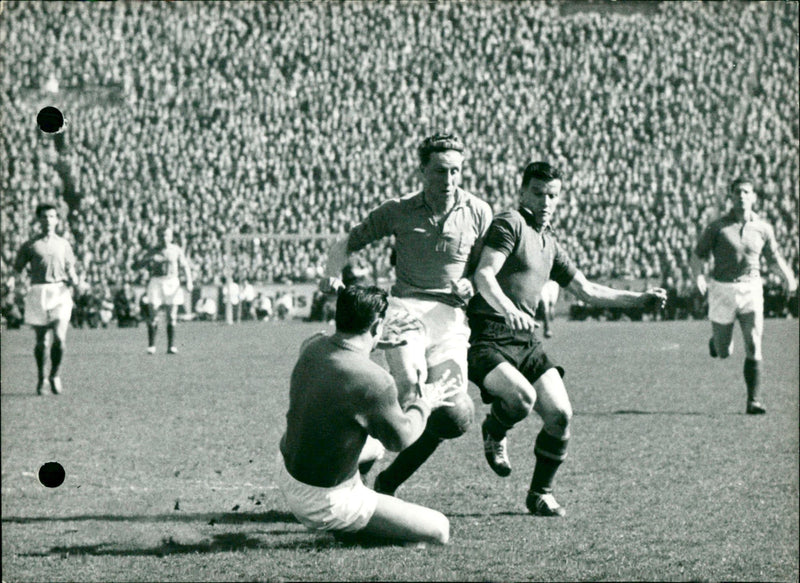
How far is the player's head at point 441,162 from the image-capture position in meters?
6.22

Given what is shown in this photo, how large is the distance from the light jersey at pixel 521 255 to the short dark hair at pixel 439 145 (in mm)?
522

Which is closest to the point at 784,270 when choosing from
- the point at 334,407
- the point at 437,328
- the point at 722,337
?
the point at 722,337

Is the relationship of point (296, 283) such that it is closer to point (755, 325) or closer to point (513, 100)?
point (513, 100)

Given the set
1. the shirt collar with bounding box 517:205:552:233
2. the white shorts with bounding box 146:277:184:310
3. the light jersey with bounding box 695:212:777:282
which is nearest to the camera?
the shirt collar with bounding box 517:205:552:233

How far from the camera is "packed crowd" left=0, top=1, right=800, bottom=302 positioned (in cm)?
3375

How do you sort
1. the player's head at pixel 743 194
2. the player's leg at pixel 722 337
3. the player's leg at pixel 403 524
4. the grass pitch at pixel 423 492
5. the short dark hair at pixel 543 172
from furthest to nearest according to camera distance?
the player's leg at pixel 722 337
the player's head at pixel 743 194
the short dark hair at pixel 543 172
the player's leg at pixel 403 524
the grass pitch at pixel 423 492

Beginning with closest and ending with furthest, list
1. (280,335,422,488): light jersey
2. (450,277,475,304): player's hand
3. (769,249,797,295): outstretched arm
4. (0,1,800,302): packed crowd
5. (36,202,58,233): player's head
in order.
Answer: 1. (280,335,422,488): light jersey
2. (450,277,475,304): player's hand
3. (769,249,797,295): outstretched arm
4. (36,202,58,233): player's head
5. (0,1,800,302): packed crowd

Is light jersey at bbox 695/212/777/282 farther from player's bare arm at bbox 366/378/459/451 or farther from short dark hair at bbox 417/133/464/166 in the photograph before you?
player's bare arm at bbox 366/378/459/451

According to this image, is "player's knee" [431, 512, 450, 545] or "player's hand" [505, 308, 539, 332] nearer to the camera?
"player's knee" [431, 512, 450, 545]

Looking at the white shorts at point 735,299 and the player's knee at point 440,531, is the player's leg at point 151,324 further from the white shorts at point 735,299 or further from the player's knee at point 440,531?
the player's knee at point 440,531

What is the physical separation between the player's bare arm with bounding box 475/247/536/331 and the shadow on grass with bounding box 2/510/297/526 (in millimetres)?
1625

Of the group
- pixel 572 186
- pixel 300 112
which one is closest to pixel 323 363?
pixel 572 186

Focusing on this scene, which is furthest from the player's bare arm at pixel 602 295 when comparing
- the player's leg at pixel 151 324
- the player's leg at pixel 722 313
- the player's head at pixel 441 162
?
the player's leg at pixel 151 324

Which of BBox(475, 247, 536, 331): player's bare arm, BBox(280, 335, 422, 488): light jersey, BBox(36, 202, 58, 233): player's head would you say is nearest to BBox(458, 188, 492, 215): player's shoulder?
BBox(475, 247, 536, 331): player's bare arm
